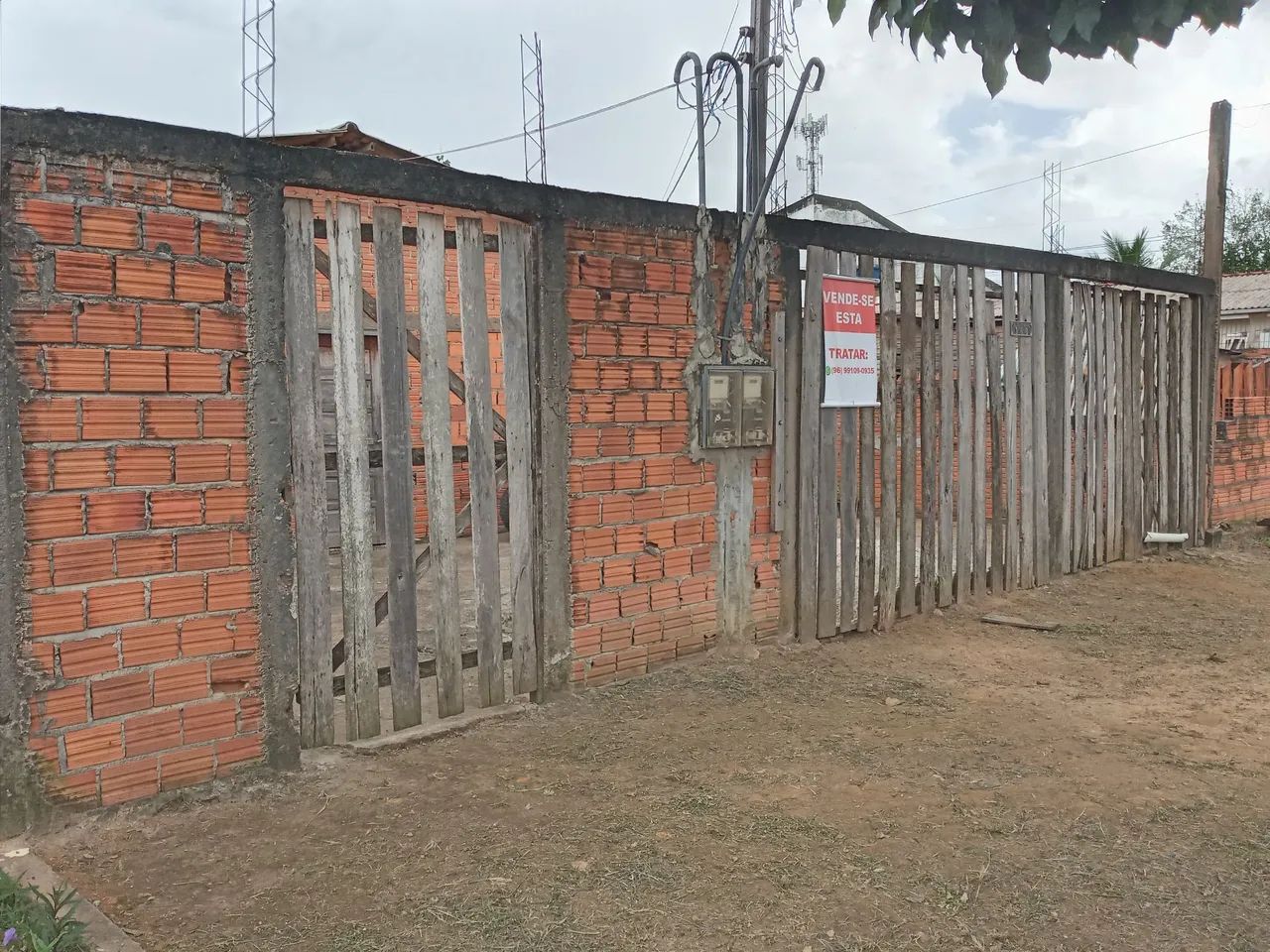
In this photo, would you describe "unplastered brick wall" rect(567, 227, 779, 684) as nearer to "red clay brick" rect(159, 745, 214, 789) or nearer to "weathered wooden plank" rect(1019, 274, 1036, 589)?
"red clay brick" rect(159, 745, 214, 789)

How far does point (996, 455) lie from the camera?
649 cm

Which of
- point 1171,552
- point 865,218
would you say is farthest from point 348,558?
point 865,218

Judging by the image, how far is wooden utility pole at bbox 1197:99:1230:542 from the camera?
863cm

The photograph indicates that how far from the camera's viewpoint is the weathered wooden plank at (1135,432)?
7703mm

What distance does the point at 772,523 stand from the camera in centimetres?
524

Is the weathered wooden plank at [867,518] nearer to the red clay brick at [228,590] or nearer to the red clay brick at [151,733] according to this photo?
the red clay brick at [228,590]

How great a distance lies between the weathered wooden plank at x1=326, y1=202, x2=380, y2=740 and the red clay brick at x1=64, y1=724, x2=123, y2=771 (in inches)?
34.0

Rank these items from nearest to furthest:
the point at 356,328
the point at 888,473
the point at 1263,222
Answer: the point at 356,328, the point at 888,473, the point at 1263,222

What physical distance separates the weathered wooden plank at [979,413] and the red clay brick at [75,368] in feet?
16.6

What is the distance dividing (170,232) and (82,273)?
0.31 meters

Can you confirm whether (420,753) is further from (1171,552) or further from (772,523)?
(1171,552)

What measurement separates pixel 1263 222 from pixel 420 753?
4850cm

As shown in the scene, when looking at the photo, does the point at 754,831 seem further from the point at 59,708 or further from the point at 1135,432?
the point at 1135,432

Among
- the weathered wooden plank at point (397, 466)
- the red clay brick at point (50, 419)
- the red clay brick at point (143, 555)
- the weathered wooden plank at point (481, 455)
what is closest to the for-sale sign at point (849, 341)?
the weathered wooden plank at point (481, 455)
